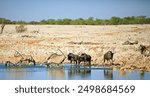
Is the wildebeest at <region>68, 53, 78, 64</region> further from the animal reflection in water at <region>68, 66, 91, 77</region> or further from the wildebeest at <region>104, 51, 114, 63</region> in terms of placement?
the wildebeest at <region>104, 51, 114, 63</region>

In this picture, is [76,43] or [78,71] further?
[76,43]

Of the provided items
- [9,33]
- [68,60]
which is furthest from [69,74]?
[9,33]

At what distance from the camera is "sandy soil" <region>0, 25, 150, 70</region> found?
1155cm

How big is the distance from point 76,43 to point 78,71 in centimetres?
80

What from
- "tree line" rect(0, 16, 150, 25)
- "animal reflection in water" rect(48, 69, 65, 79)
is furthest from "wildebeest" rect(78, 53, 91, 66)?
"tree line" rect(0, 16, 150, 25)

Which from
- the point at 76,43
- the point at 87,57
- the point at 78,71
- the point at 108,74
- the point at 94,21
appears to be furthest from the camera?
the point at 94,21

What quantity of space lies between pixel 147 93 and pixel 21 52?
2.80 m

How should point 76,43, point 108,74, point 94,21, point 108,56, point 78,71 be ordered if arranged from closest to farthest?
point 108,74
point 78,71
point 108,56
point 76,43
point 94,21

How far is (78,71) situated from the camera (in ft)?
36.3

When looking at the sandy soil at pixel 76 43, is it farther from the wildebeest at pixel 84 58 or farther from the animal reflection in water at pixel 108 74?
the animal reflection in water at pixel 108 74

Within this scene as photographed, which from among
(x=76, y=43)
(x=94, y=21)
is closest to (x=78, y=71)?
(x=76, y=43)

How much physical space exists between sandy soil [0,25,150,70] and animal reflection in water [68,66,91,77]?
1.43 feet

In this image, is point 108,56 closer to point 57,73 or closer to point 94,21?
point 94,21

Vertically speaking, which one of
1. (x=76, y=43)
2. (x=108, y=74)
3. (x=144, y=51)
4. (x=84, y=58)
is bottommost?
(x=108, y=74)
